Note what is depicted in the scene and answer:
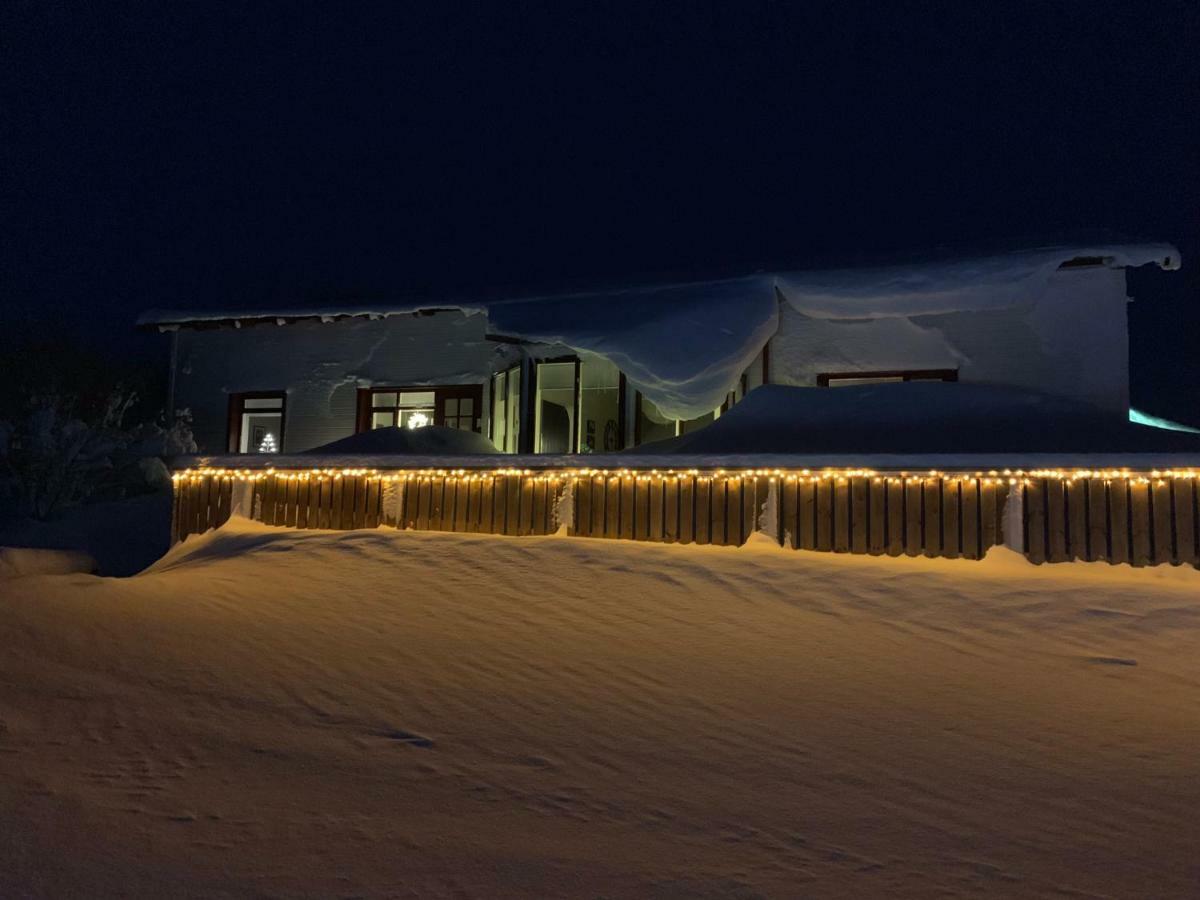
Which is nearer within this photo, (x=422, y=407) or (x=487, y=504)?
(x=487, y=504)

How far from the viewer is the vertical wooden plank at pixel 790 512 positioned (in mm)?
9453

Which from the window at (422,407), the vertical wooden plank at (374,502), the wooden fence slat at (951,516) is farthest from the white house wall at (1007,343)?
the vertical wooden plank at (374,502)

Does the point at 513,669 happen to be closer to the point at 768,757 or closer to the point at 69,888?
the point at 768,757

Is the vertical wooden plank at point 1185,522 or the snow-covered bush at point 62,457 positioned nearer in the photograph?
the vertical wooden plank at point 1185,522

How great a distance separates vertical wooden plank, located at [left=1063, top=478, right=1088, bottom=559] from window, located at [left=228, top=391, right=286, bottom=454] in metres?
14.1

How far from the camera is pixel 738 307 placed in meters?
12.8

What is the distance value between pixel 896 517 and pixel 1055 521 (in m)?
1.53

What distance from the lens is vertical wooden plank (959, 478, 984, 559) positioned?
8836 millimetres

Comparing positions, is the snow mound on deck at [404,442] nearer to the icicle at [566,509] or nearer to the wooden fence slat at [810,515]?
the icicle at [566,509]

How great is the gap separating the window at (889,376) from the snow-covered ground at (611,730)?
5169mm

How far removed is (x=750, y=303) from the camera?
12.9 metres

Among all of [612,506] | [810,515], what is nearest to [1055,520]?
[810,515]

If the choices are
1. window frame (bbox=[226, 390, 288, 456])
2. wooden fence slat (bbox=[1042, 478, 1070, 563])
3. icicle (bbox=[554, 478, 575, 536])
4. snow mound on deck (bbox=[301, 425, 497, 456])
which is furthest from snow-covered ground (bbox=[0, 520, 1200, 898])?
window frame (bbox=[226, 390, 288, 456])

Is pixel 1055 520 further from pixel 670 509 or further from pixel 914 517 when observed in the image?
pixel 670 509
